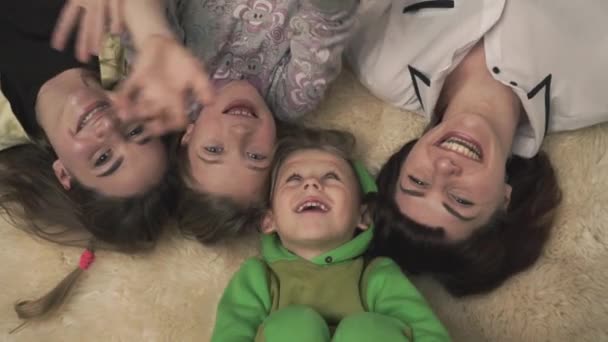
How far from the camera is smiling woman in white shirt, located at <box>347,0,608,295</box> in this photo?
1.02 metres

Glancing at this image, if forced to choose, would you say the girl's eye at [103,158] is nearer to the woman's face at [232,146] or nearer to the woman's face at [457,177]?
the woman's face at [232,146]

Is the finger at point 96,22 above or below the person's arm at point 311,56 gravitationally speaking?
above

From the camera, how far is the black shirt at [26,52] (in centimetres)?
117

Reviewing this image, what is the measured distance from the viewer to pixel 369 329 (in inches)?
34.6

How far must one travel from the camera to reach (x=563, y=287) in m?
1.12

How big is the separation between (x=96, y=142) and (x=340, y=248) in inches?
17.1

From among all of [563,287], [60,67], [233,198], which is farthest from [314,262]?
[60,67]

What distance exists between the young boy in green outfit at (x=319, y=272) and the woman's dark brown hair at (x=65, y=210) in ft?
0.71

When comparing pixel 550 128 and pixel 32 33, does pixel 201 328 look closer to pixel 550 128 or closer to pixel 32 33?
pixel 32 33

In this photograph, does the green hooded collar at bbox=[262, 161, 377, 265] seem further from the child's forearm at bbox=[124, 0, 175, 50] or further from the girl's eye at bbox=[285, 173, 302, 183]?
the child's forearm at bbox=[124, 0, 175, 50]

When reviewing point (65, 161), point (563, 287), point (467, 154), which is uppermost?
point (467, 154)

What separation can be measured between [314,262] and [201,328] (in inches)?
10.1

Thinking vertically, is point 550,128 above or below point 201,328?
above

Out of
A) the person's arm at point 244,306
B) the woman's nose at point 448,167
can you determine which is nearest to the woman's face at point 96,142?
the person's arm at point 244,306
